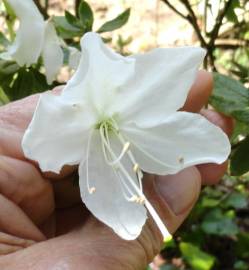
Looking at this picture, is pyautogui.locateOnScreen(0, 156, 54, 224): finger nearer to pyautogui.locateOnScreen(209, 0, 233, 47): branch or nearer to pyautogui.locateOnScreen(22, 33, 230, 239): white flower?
pyautogui.locateOnScreen(22, 33, 230, 239): white flower

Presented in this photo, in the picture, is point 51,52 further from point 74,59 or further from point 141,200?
point 141,200

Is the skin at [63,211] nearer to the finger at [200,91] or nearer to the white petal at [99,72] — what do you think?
the finger at [200,91]

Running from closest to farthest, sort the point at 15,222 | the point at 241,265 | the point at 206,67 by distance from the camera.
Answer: the point at 15,222
the point at 206,67
the point at 241,265

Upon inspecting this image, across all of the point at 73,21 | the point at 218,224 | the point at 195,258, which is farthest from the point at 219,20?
the point at 218,224

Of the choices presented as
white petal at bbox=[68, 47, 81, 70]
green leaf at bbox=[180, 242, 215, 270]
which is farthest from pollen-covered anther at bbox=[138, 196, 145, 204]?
green leaf at bbox=[180, 242, 215, 270]

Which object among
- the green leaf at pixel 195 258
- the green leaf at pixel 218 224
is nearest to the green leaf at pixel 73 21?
the green leaf at pixel 195 258

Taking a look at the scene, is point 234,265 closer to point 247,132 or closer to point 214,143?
point 247,132
